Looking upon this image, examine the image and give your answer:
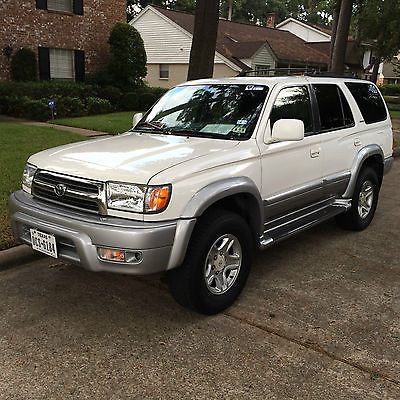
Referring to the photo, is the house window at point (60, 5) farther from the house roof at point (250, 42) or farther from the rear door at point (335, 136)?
the rear door at point (335, 136)

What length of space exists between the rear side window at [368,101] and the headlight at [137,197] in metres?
3.30

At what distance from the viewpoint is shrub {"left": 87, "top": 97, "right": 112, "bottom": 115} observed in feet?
56.4

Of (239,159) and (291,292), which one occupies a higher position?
(239,159)

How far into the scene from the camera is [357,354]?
125 inches

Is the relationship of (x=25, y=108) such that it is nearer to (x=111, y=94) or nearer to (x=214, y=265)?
(x=111, y=94)

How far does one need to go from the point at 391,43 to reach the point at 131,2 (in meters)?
25.8

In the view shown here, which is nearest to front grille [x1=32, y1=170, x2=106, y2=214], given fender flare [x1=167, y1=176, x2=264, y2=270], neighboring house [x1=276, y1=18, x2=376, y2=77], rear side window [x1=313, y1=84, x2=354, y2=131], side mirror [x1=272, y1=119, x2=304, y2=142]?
fender flare [x1=167, y1=176, x2=264, y2=270]

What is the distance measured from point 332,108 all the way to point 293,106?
0.79 m

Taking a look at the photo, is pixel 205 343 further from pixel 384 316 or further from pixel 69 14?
pixel 69 14

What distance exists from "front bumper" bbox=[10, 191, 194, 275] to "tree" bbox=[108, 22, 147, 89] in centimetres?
1733

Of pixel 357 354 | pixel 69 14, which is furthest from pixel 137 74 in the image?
pixel 357 354

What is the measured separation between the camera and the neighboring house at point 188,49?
27.1 metres

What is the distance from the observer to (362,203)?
576 centimetres

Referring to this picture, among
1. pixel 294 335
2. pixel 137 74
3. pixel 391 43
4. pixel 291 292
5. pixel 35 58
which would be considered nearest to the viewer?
pixel 294 335
